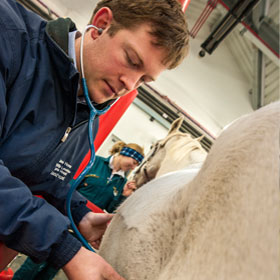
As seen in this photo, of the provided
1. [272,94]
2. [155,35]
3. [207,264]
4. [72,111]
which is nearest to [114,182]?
[72,111]

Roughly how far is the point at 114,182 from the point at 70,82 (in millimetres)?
1609

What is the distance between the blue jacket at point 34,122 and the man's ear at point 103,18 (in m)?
0.10

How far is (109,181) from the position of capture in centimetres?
211

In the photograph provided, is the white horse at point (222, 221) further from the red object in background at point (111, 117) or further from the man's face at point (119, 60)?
the red object in background at point (111, 117)

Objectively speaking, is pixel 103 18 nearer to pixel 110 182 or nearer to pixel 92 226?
pixel 92 226

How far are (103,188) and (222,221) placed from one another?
6.13 ft

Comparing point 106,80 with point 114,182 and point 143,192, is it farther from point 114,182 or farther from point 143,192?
point 114,182

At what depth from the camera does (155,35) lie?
65cm

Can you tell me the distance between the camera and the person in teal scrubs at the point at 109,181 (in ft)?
6.79

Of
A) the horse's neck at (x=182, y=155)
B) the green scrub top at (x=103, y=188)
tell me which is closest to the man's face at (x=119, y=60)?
the horse's neck at (x=182, y=155)

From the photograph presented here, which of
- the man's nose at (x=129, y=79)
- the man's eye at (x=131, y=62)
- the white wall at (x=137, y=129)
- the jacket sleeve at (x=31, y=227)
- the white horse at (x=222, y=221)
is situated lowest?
the white wall at (x=137, y=129)

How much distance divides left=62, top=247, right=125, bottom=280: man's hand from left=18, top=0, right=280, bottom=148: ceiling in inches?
103

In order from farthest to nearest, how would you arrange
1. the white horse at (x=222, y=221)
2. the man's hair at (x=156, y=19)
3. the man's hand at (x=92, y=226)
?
the man's hand at (x=92, y=226) → the man's hair at (x=156, y=19) → the white horse at (x=222, y=221)

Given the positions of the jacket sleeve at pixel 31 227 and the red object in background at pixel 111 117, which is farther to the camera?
the red object in background at pixel 111 117
